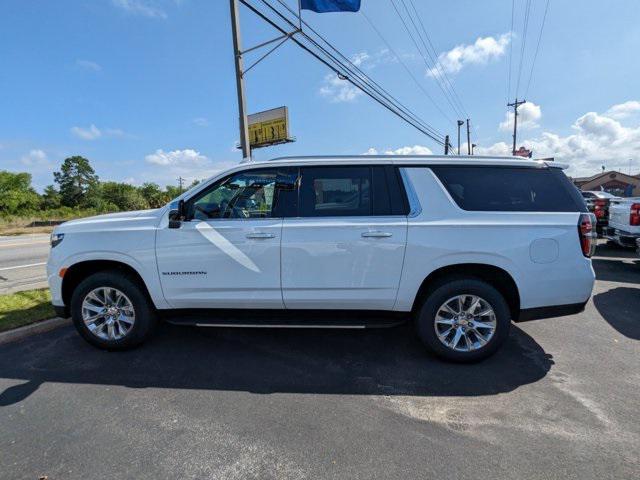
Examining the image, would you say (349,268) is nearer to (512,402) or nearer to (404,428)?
(404,428)

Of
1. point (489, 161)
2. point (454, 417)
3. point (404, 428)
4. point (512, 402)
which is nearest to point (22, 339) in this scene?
point (404, 428)

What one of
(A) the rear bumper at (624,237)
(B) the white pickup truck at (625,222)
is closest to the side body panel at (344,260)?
(B) the white pickup truck at (625,222)

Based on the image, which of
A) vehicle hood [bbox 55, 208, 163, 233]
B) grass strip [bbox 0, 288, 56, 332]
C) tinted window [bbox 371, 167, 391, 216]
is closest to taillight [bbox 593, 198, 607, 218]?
tinted window [bbox 371, 167, 391, 216]

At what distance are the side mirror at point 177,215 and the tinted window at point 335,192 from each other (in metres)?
1.20

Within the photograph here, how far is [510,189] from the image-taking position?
3586 millimetres

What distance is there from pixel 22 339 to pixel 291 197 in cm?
362

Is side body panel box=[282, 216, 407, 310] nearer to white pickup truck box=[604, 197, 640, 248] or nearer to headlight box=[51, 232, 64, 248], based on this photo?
headlight box=[51, 232, 64, 248]

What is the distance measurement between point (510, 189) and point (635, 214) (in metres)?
5.70

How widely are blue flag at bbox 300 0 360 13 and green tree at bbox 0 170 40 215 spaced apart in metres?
69.2

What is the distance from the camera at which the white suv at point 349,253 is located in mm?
3438

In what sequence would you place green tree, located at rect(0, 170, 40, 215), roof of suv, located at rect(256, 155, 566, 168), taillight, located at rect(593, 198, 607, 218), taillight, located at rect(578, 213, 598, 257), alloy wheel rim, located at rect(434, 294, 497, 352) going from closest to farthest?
taillight, located at rect(578, 213, 598, 257)
alloy wheel rim, located at rect(434, 294, 497, 352)
roof of suv, located at rect(256, 155, 566, 168)
taillight, located at rect(593, 198, 607, 218)
green tree, located at rect(0, 170, 40, 215)

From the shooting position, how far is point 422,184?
3.59 metres

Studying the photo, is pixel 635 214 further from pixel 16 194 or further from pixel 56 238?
pixel 16 194

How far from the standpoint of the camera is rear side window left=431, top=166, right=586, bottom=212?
3.52 metres
